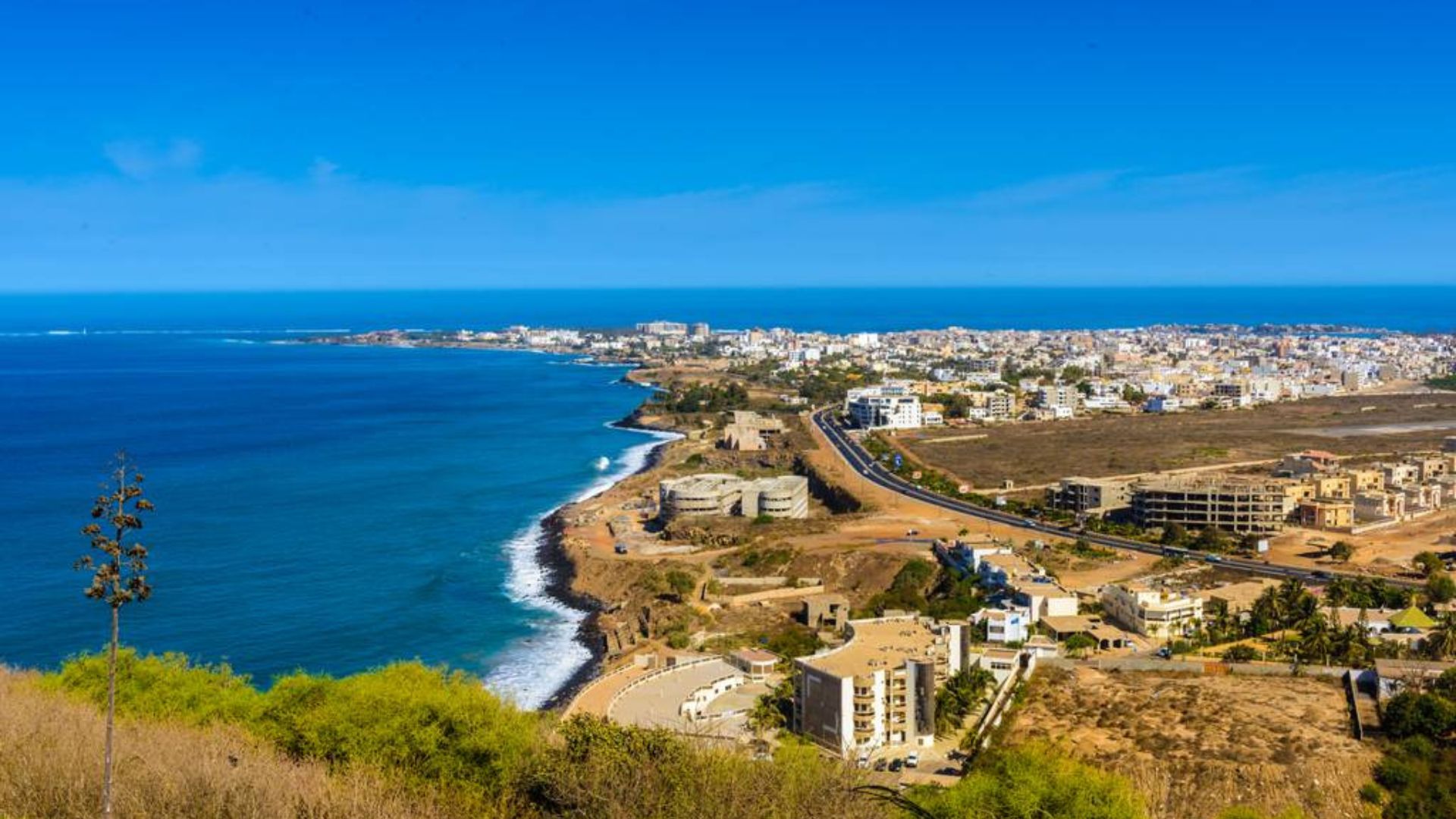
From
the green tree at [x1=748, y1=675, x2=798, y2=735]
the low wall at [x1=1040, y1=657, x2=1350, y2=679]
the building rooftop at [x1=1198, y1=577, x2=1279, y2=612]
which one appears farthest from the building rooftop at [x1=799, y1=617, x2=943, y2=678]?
the building rooftop at [x1=1198, y1=577, x2=1279, y2=612]

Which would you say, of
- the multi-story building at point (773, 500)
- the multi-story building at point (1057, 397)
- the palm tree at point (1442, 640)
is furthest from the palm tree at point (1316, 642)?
the multi-story building at point (1057, 397)

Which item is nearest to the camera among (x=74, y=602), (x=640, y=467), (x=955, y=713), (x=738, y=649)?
(x=955, y=713)

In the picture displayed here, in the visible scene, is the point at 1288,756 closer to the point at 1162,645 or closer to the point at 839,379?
the point at 1162,645

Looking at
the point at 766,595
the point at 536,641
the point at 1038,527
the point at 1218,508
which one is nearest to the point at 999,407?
the point at 1218,508

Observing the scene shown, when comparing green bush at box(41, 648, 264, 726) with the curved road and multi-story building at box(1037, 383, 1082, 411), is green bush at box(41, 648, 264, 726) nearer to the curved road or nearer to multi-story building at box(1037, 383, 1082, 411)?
the curved road

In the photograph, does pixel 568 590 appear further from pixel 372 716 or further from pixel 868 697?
pixel 372 716

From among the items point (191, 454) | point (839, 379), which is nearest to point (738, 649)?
point (191, 454)
